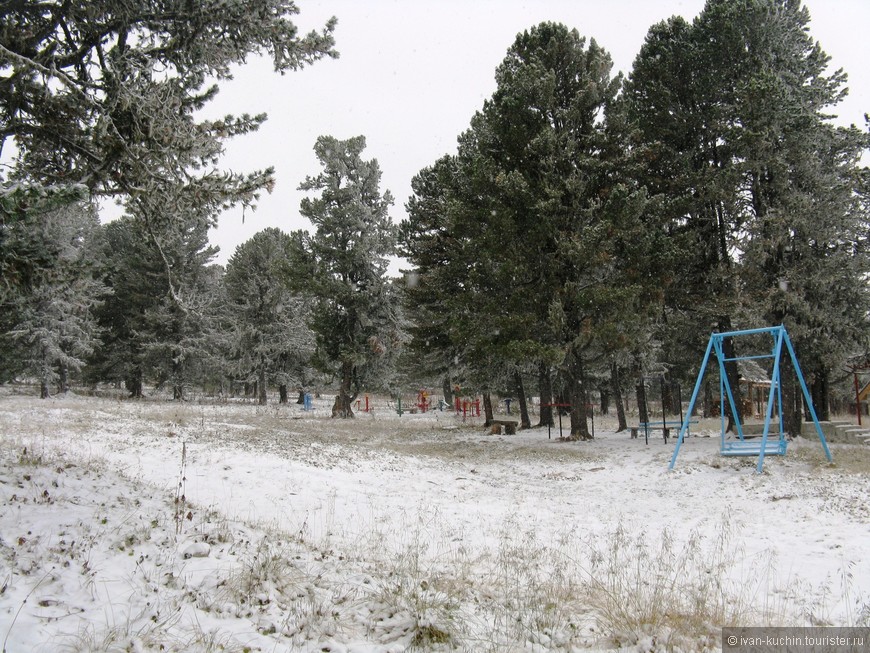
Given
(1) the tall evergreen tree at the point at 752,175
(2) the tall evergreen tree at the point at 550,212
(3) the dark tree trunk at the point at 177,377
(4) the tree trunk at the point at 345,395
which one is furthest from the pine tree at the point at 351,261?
(1) the tall evergreen tree at the point at 752,175

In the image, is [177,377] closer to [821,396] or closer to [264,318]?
[264,318]

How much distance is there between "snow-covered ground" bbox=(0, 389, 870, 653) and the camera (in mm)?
4145

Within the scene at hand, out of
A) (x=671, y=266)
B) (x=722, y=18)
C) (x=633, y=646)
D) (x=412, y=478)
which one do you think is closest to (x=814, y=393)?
(x=671, y=266)

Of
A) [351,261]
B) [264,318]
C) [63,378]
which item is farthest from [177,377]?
[351,261]

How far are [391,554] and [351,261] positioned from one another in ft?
74.9

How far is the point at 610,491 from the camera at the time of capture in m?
11.5

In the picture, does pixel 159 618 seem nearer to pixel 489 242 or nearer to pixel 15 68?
pixel 15 68

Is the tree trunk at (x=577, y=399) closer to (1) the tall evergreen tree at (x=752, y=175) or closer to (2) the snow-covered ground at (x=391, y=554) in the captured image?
(1) the tall evergreen tree at (x=752, y=175)

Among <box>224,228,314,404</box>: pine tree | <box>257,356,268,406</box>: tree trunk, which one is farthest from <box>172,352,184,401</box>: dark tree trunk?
<box>257,356,268,406</box>: tree trunk

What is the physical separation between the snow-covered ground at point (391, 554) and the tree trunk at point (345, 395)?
16.4m

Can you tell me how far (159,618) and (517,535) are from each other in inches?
187

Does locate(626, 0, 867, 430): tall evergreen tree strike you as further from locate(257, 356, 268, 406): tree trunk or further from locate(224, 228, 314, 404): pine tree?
locate(257, 356, 268, 406): tree trunk

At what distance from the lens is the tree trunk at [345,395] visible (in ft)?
94.3

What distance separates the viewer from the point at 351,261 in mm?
28047
